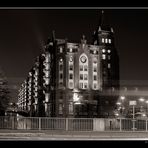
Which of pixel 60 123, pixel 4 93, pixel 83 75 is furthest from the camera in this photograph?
pixel 83 75

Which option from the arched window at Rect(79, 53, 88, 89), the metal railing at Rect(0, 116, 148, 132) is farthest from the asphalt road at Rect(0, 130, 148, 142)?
the arched window at Rect(79, 53, 88, 89)

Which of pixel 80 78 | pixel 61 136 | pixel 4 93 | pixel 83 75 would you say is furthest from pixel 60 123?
pixel 83 75

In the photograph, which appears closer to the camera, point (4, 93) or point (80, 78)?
point (4, 93)

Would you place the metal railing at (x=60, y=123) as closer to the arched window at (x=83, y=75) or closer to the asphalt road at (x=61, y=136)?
the asphalt road at (x=61, y=136)

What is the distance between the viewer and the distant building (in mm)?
60316

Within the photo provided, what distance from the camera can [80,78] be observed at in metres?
64.6

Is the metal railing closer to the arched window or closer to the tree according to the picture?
the tree

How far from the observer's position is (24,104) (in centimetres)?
9012

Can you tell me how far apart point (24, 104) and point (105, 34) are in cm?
3047

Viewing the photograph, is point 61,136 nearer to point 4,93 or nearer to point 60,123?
point 60,123

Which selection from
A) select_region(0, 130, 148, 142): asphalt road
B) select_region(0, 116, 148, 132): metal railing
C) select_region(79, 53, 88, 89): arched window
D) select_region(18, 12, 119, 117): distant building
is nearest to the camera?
select_region(0, 130, 148, 142): asphalt road

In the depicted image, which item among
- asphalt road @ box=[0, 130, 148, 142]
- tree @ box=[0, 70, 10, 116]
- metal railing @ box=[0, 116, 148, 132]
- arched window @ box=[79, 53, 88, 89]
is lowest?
asphalt road @ box=[0, 130, 148, 142]

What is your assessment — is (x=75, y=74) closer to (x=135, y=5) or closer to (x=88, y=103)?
(x=88, y=103)

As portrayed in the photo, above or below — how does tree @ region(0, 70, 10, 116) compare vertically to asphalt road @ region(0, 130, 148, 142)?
above
